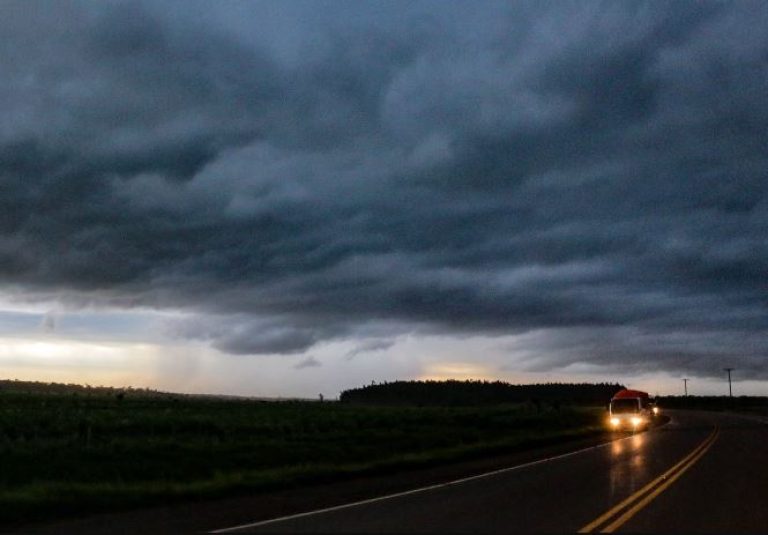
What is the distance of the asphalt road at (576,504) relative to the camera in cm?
1312

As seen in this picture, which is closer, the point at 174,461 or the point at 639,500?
the point at 639,500

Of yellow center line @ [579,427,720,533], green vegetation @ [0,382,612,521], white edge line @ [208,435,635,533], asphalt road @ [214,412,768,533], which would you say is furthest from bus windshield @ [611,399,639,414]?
asphalt road @ [214,412,768,533]

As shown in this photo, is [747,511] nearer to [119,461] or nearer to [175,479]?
[175,479]

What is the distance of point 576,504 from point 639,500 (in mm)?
1405

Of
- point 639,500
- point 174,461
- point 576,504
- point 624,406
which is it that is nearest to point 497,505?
point 576,504

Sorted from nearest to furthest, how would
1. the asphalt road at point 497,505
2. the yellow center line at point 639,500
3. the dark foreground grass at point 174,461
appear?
the asphalt road at point 497,505 < the yellow center line at point 639,500 < the dark foreground grass at point 174,461

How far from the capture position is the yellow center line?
43.5 feet

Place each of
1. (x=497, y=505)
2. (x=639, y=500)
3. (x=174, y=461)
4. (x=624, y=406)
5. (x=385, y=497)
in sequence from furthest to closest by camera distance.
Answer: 1. (x=624, y=406)
2. (x=174, y=461)
3. (x=385, y=497)
4. (x=639, y=500)
5. (x=497, y=505)

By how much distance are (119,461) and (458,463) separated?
10305 millimetres

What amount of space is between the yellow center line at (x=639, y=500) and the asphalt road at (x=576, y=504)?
0.6 inches

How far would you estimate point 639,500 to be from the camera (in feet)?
54.0

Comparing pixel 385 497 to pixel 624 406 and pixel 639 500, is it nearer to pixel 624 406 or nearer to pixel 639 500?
pixel 639 500

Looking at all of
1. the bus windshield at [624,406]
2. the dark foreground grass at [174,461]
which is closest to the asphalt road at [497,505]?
the dark foreground grass at [174,461]

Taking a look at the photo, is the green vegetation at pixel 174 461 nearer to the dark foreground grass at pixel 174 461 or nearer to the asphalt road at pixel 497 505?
the dark foreground grass at pixel 174 461
